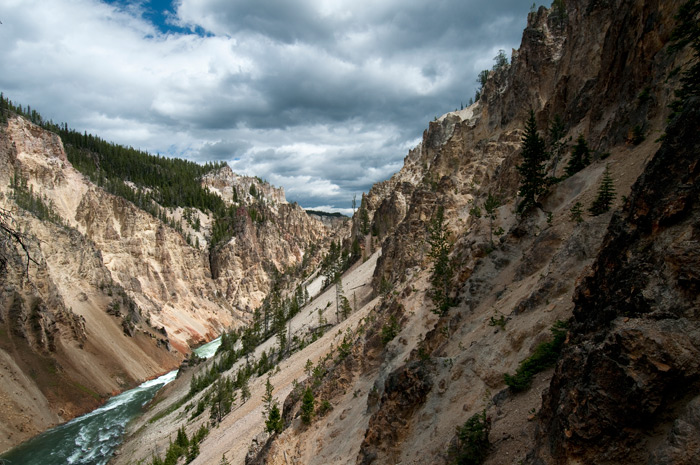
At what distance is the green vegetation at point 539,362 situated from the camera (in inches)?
400

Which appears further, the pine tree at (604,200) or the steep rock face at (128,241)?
the steep rock face at (128,241)

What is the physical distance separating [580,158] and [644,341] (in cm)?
2074

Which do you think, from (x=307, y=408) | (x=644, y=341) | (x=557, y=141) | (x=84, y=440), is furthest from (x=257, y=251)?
(x=644, y=341)

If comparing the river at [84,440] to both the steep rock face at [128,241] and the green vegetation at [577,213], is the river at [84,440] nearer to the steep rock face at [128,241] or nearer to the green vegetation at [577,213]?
the steep rock face at [128,241]

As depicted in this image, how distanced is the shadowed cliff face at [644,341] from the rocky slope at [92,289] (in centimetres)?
4085

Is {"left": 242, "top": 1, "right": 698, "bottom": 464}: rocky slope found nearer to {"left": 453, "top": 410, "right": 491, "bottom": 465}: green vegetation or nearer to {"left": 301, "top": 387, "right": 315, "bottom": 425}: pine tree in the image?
{"left": 453, "top": 410, "right": 491, "bottom": 465}: green vegetation

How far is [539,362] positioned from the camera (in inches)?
406

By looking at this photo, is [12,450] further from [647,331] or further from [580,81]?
[580,81]

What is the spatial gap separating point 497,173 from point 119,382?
63255 millimetres

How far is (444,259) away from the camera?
84.8ft

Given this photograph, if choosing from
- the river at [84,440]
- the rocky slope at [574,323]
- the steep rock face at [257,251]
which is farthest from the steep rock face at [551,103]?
the steep rock face at [257,251]

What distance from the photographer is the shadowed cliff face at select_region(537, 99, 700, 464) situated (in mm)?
5543

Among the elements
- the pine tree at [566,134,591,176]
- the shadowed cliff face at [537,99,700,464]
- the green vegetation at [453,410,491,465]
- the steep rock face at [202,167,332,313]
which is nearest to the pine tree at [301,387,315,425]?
the green vegetation at [453,410,491,465]

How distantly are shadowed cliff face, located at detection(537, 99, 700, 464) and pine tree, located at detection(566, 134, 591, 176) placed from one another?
16411 mm
